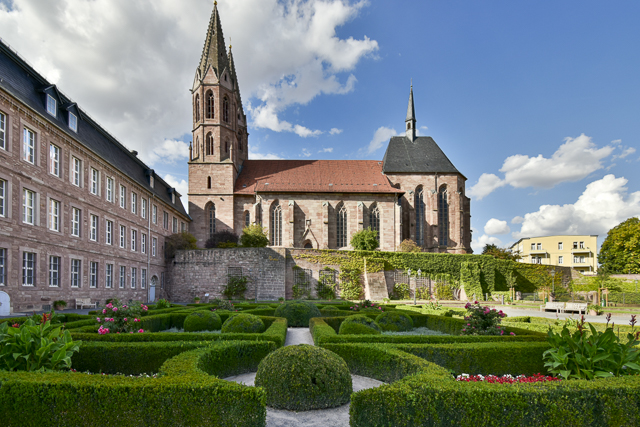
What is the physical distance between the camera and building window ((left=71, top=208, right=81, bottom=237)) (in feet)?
70.0

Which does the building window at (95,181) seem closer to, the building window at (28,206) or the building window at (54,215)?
the building window at (54,215)

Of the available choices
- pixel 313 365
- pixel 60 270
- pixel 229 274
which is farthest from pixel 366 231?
pixel 313 365

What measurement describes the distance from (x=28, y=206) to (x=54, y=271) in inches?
145

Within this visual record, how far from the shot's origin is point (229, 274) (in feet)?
109

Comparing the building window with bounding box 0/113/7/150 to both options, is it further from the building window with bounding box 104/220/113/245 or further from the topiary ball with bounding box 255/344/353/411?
the topiary ball with bounding box 255/344/353/411

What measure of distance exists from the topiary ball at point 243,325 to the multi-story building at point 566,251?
69.3 m

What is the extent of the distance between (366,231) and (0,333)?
34.4 m

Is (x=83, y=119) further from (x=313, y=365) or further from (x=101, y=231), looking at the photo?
(x=313, y=365)

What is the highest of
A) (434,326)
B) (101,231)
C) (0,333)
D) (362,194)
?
(362,194)

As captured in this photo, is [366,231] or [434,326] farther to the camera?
[366,231]

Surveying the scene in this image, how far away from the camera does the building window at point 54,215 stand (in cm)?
1953

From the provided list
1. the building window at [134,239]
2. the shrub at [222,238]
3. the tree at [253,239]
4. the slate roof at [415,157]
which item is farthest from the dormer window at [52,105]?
the slate roof at [415,157]

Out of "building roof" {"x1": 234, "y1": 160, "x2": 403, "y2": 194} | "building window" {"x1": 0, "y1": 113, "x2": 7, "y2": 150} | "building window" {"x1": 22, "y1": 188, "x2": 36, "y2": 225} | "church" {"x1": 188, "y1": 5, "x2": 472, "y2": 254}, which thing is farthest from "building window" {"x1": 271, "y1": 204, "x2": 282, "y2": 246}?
"building window" {"x1": 0, "y1": 113, "x2": 7, "y2": 150}

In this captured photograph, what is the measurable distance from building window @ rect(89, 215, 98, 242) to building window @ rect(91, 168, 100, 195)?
63.6 inches
